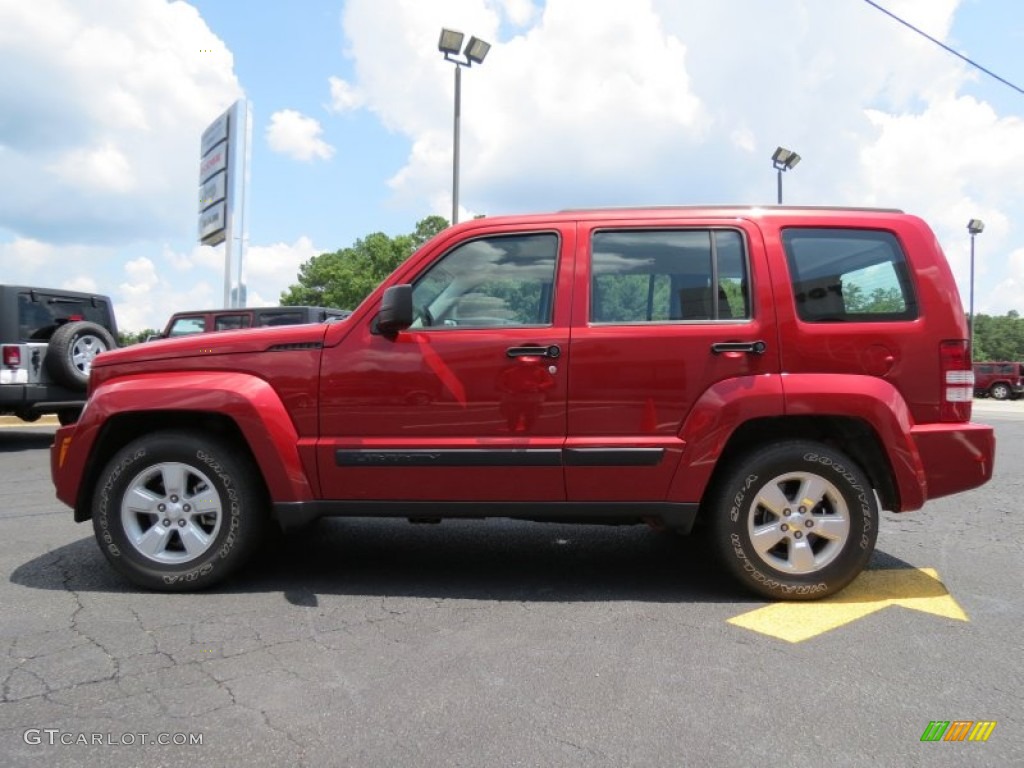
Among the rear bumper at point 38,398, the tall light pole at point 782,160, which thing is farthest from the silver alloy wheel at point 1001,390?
the rear bumper at point 38,398

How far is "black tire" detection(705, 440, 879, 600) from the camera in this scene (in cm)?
357

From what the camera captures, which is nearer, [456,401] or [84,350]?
[456,401]

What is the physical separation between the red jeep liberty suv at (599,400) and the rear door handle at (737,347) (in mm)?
16

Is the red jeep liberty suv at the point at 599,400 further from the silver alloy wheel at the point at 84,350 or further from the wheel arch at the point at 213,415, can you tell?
the silver alloy wheel at the point at 84,350

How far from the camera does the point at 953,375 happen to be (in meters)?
3.56

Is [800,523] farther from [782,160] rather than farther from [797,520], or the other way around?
[782,160]

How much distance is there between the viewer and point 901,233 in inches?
147

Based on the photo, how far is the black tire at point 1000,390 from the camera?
32909 millimetres

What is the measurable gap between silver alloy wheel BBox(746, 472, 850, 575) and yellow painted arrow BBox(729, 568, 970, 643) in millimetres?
210

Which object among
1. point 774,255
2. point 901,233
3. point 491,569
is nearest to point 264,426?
point 491,569

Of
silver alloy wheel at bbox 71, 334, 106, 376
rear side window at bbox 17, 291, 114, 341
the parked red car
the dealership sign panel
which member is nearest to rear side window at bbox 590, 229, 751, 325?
silver alloy wheel at bbox 71, 334, 106, 376

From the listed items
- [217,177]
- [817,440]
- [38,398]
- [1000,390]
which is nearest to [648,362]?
[817,440]

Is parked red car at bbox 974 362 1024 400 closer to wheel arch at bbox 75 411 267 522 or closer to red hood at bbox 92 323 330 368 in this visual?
red hood at bbox 92 323 330 368

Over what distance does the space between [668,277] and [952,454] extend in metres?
1.66
